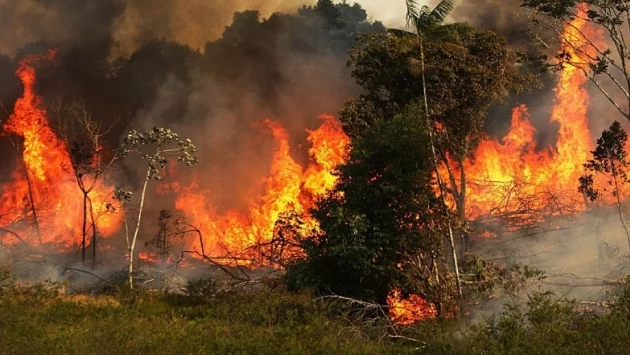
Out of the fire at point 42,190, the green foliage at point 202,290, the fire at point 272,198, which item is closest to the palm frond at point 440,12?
the green foliage at point 202,290

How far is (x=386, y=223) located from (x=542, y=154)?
2009 centimetres

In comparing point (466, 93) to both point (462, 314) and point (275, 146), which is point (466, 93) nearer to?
point (462, 314)

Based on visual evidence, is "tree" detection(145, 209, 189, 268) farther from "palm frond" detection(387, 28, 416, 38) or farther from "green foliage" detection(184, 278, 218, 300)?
"palm frond" detection(387, 28, 416, 38)

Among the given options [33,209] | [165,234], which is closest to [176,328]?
[165,234]

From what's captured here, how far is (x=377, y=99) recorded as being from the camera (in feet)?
74.3

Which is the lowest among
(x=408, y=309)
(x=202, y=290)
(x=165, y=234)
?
(x=408, y=309)

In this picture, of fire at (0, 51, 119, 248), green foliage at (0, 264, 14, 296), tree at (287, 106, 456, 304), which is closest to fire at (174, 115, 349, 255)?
fire at (0, 51, 119, 248)

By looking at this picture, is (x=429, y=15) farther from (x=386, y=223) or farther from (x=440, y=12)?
(x=386, y=223)

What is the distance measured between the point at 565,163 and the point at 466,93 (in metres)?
12.6

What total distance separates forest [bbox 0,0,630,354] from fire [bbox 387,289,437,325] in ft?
0.34

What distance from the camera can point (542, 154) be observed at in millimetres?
31562

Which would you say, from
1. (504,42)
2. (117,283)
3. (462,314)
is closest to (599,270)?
(462,314)

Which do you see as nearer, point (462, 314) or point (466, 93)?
point (462, 314)

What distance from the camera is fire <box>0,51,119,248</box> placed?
33.8m
